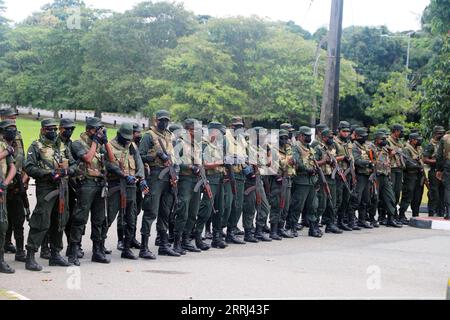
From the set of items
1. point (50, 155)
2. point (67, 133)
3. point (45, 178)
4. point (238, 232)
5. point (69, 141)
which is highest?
point (67, 133)

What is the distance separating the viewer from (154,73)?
46.2 meters

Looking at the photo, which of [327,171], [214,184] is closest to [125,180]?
[214,184]

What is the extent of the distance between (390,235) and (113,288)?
7412 millimetres

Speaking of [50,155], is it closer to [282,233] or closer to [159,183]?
[159,183]

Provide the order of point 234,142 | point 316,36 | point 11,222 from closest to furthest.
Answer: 1. point 11,222
2. point 234,142
3. point 316,36

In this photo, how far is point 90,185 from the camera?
9906mm

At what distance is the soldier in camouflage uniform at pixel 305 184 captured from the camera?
13586 millimetres

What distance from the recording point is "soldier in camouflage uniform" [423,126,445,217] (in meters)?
16.7

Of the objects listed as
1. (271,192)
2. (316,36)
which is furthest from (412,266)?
(316,36)

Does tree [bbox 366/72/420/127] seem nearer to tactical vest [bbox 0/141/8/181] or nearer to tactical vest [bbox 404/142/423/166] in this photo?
tactical vest [bbox 404/142/423/166]

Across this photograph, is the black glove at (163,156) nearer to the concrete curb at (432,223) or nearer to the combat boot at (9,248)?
the combat boot at (9,248)

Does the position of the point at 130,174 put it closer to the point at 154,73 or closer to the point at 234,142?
the point at 234,142

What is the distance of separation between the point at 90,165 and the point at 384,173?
7209mm

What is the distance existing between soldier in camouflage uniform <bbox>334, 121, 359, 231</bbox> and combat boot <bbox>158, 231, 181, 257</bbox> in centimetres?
455
